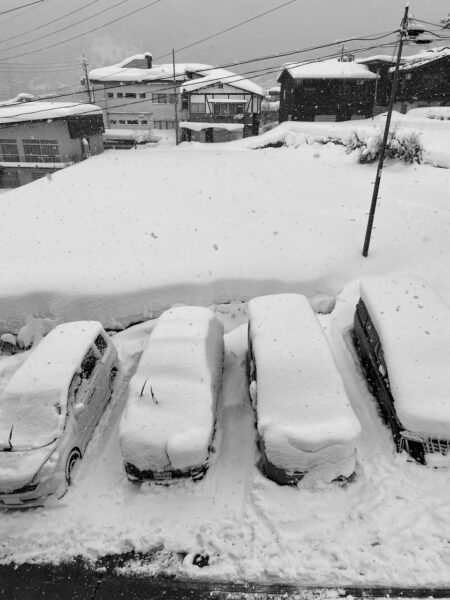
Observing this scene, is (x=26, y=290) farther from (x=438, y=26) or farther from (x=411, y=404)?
(x=438, y=26)

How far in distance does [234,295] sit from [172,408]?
209 inches

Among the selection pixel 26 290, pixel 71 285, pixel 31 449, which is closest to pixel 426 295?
pixel 31 449

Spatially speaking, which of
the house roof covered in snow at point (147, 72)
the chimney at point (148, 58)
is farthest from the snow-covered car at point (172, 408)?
the chimney at point (148, 58)

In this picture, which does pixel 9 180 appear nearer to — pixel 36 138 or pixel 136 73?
pixel 36 138

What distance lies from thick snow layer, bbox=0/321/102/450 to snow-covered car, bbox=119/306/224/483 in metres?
1.12

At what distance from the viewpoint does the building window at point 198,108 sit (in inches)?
1542

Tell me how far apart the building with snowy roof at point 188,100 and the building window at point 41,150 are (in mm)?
6339

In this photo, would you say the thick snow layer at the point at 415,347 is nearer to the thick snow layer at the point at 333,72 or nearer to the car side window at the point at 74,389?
the car side window at the point at 74,389

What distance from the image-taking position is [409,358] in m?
6.61

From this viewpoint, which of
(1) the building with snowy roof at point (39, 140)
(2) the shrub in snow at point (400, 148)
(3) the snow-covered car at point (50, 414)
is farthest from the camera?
(1) the building with snowy roof at point (39, 140)

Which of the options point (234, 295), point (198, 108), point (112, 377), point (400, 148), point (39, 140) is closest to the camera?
point (112, 377)

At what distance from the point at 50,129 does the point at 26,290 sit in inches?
1003

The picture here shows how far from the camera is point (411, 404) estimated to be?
599 cm

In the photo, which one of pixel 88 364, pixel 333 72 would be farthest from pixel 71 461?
pixel 333 72
